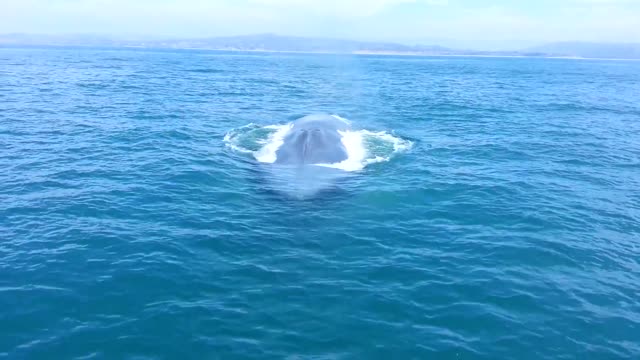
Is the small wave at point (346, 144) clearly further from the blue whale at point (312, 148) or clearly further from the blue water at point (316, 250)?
the blue water at point (316, 250)

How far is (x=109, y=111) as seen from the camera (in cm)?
6400

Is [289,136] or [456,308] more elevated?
[289,136]

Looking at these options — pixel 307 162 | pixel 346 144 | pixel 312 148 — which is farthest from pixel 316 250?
pixel 346 144

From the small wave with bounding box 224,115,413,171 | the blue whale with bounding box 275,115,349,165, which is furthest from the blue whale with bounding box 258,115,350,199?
the small wave with bounding box 224,115,413,171

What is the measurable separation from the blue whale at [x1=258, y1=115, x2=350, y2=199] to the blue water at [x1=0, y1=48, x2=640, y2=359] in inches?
46.0

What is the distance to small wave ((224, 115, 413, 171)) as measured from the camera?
146 feet

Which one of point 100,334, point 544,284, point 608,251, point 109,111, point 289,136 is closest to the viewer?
point 100,334

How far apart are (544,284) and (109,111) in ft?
180

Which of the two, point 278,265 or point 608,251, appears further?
point 608,251

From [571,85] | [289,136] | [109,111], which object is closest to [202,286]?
[289,136]

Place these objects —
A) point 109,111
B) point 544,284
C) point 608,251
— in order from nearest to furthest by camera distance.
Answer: point 544,284 → point 608,251 → point 109,111

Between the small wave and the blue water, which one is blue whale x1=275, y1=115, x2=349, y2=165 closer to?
the small wave

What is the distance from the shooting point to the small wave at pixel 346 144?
4438cm

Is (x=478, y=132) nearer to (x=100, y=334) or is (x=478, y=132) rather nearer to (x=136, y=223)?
(x=136, y=223)
